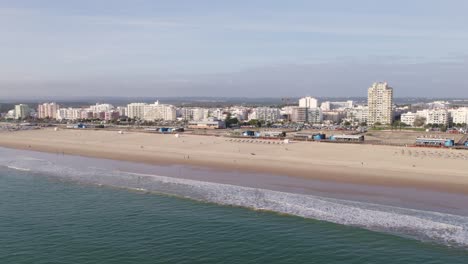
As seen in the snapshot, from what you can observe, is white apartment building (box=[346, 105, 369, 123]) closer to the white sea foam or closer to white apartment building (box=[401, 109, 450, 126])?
white apartment building (box=[401, 109, 450, 126])

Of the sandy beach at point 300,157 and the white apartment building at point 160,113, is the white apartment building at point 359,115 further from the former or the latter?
the sandy beach at point 300,157

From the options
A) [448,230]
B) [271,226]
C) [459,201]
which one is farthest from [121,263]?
[459,201]

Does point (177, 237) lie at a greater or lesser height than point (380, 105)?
lesser

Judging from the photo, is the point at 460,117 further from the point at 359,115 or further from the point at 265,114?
the point at 265,114

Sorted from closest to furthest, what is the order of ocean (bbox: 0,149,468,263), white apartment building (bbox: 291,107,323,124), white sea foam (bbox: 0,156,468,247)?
ocean (bbox: 0,149,468,263) → white sea foam (bbox: 0,156,468,247) → white apartment building (bbox: 291,107,323,124)

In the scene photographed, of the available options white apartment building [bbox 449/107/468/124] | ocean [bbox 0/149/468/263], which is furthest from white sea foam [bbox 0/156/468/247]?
white apartment building [bbox 449/107/468/124]

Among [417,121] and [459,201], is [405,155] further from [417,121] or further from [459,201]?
[417,121]

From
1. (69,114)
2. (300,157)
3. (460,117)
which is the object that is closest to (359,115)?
(460,117)
